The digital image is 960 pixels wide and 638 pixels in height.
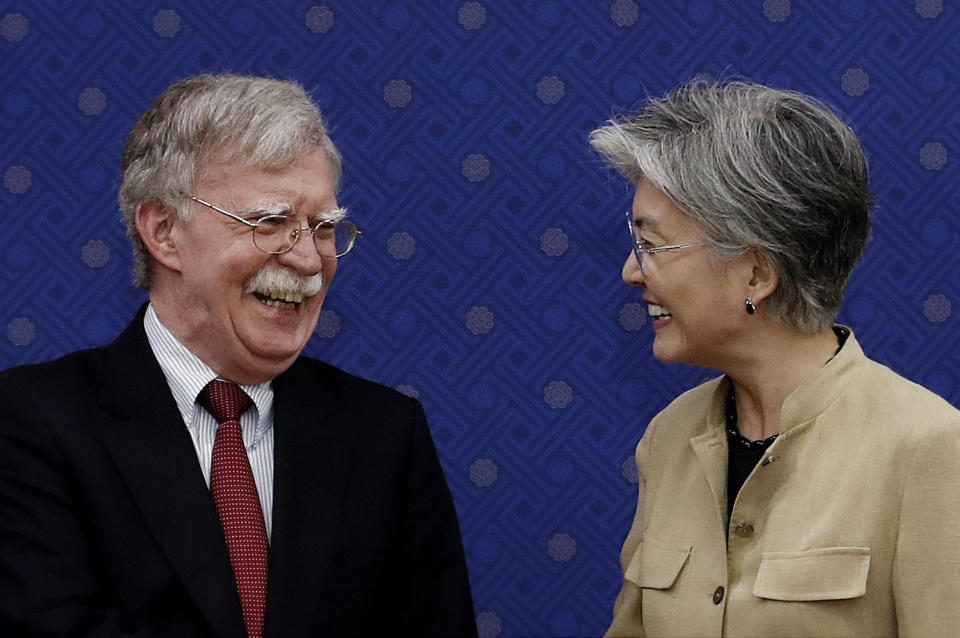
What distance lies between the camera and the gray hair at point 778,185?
2.04 m

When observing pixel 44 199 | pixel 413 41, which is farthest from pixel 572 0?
pixel 44 199

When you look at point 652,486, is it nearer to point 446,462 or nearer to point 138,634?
point 446,462

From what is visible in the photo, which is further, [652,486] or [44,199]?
[44,199]

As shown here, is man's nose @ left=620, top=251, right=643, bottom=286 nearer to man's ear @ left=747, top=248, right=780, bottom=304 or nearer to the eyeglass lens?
man's ear @ left=747, top=248, right=780, bottom=304

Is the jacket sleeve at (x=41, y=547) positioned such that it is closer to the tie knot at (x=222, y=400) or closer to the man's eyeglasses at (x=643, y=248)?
the tie knot at (x=222, y=400)

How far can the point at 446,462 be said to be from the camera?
9.57 ft

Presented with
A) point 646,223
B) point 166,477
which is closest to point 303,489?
point 166,477

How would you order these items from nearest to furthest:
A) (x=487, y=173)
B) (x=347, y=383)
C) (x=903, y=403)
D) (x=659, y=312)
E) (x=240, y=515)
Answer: (x=903, y=403) < (x=240, y=515) < (x=659, y=312) < (x=347, y=383) < (x=487, y=173)

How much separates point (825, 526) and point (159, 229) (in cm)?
115

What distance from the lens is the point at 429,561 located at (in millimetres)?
2275

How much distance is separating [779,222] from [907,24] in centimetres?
109

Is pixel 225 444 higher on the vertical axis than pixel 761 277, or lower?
lower

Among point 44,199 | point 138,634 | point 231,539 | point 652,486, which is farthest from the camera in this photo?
point 44,199

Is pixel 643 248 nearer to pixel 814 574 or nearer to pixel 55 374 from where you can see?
pixel 814 574
